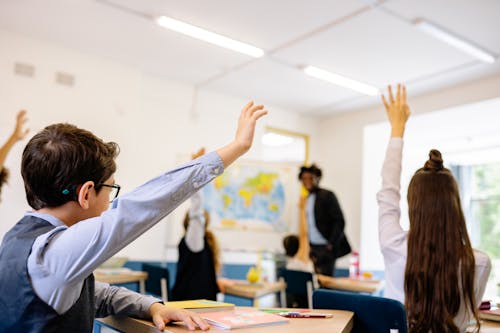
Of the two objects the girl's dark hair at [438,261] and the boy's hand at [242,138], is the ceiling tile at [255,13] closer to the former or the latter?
the girl's dark hair at [438,261]

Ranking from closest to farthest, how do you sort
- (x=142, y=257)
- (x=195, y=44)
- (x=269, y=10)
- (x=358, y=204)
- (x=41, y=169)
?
(x=41, y=169), (x=269, y=10), (x=195, y=44), (x=142, y=257), (x=358, y=204)

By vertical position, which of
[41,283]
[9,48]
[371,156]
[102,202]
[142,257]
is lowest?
[142,257]

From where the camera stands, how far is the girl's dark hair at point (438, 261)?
1640mm

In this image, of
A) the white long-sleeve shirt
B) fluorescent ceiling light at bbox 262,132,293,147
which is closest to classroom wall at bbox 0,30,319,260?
fluorescent ceiling light at bbox 262,132,293,147

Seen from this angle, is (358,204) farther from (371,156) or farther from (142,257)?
(142,257)

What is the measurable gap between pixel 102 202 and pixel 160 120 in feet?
14.2

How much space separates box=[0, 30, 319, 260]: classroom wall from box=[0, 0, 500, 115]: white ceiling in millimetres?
167

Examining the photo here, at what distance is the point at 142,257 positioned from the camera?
5.13 metres

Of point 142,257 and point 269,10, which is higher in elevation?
point 269,10

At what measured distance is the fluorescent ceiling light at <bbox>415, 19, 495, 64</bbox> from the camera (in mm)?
3693

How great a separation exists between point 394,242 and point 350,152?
15.3 feet

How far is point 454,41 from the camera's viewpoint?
396 centimetres

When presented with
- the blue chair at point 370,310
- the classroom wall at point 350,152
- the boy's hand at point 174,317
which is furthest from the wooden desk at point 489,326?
the classroom wall at point 350,152

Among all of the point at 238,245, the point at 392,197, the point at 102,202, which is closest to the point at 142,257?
the point at 238,245
